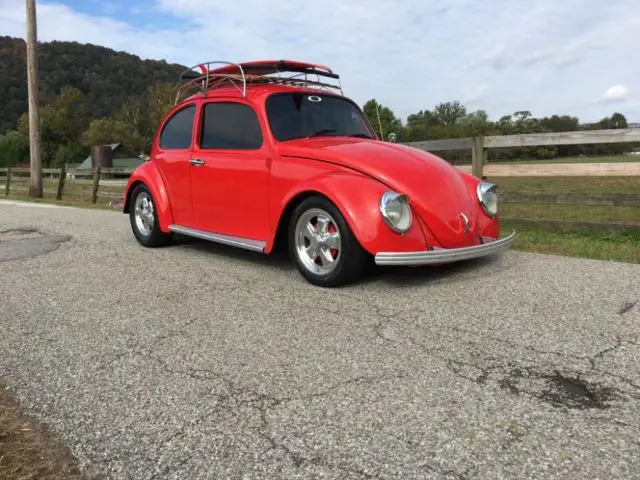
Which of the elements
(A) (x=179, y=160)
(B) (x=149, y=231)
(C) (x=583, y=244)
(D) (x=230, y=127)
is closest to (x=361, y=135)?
(D) (x=230, y=127)

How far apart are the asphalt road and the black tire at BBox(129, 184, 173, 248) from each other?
1.63 meters

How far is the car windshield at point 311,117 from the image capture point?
5277 millimetres

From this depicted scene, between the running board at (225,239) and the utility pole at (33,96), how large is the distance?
48.0ft

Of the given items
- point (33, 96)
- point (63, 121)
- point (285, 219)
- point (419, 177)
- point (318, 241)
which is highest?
point (63, 121)

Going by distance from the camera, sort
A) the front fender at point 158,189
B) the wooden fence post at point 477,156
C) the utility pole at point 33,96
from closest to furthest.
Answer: the front fender at point 158,189 < the wooden fence post at point 477,156 < the utility pole at point 33,96

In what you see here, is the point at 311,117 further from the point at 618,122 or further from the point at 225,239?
the point at 618,122

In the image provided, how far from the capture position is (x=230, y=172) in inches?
212

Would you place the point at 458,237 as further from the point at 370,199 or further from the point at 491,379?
the point at 491,379

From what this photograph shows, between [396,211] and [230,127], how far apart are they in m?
2.31

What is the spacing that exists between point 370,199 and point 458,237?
834 mm

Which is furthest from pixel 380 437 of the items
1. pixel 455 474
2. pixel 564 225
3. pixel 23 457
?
pixel 564 225

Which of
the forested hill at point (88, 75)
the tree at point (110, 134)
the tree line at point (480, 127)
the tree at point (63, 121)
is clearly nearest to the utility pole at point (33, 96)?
the tree line at point (480, 127)

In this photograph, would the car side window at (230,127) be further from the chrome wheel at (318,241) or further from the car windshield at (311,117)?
the chrome wheel at (318,241)

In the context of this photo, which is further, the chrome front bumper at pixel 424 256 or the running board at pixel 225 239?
the running board at pixel 225 239
